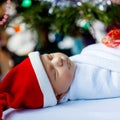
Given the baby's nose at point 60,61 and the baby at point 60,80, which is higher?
the baby's nose at point 60,61

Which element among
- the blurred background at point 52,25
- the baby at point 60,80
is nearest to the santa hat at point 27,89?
the baby at point 60,80

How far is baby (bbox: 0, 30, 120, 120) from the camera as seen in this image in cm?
93

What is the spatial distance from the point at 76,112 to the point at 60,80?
117 millimetres

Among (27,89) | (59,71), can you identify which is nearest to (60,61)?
(59,71)

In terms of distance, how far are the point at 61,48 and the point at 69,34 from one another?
0.11m

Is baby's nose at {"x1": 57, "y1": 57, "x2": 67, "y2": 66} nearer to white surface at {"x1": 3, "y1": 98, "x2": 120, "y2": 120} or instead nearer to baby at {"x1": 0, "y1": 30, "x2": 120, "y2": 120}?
baby at {"x1": 0, "y1": 30, "x2": 120, "y2": 120}

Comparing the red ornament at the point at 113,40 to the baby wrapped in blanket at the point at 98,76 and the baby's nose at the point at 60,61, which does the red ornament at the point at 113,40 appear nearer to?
the baby wrapped in blanket at the point at 98,76

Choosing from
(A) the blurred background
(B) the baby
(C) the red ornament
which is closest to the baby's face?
(B) the baby

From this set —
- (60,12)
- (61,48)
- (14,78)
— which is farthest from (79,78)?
(61,48)

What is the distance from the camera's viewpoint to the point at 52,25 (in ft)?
6.08

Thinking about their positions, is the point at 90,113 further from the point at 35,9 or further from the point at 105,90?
the point at 35,9

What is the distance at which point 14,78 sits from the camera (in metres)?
0.96

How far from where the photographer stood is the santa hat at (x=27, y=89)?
922 mm

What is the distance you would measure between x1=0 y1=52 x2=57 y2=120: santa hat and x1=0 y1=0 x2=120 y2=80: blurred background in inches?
34.1
